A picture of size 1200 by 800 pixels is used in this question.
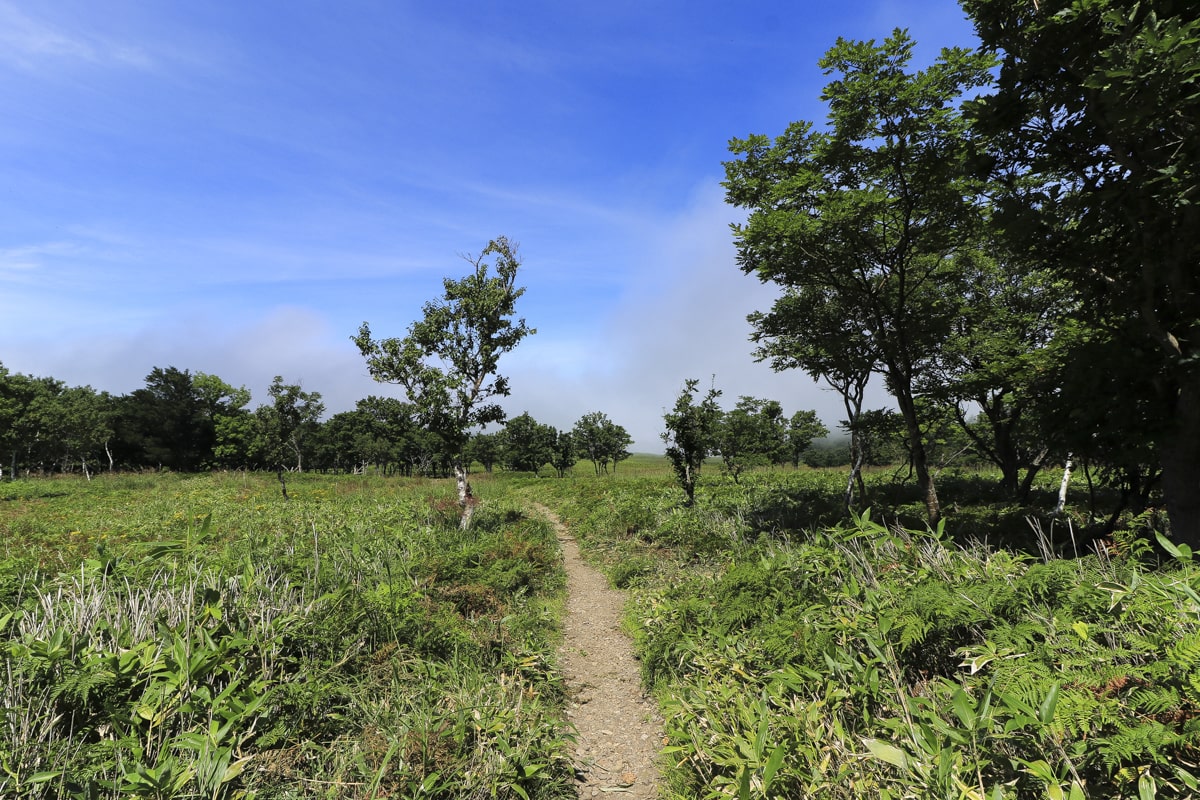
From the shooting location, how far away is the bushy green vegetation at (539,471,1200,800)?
267 cm

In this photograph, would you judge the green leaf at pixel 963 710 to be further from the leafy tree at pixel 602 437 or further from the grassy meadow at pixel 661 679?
the leafy tree at pixel 602 437

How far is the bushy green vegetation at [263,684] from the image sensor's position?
10.9ft

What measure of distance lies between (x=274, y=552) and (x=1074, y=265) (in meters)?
14.1

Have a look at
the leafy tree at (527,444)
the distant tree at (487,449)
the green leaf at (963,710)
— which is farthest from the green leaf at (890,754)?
the distant tree at (487,449)

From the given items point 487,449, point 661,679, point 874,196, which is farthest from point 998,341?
point 487,449

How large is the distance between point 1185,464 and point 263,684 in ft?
36.8

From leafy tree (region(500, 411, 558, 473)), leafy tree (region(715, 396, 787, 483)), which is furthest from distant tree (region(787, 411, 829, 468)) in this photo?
leafy tree (region(500, 411, 558, 473))

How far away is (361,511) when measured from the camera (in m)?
18.3

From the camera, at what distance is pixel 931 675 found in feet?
14.3

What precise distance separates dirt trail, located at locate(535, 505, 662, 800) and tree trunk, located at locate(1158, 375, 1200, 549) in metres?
7.46

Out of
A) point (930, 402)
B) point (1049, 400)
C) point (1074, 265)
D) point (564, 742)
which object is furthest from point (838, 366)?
point (564, 742)

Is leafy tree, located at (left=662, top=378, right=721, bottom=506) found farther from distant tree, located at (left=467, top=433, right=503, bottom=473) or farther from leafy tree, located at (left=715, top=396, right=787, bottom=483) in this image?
distant tree, located at (left=467, top=433, right=503, bottom=473)

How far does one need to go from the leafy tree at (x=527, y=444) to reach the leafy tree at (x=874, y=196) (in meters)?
59.8

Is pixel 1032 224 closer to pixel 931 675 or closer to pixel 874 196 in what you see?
pixel 874 196
